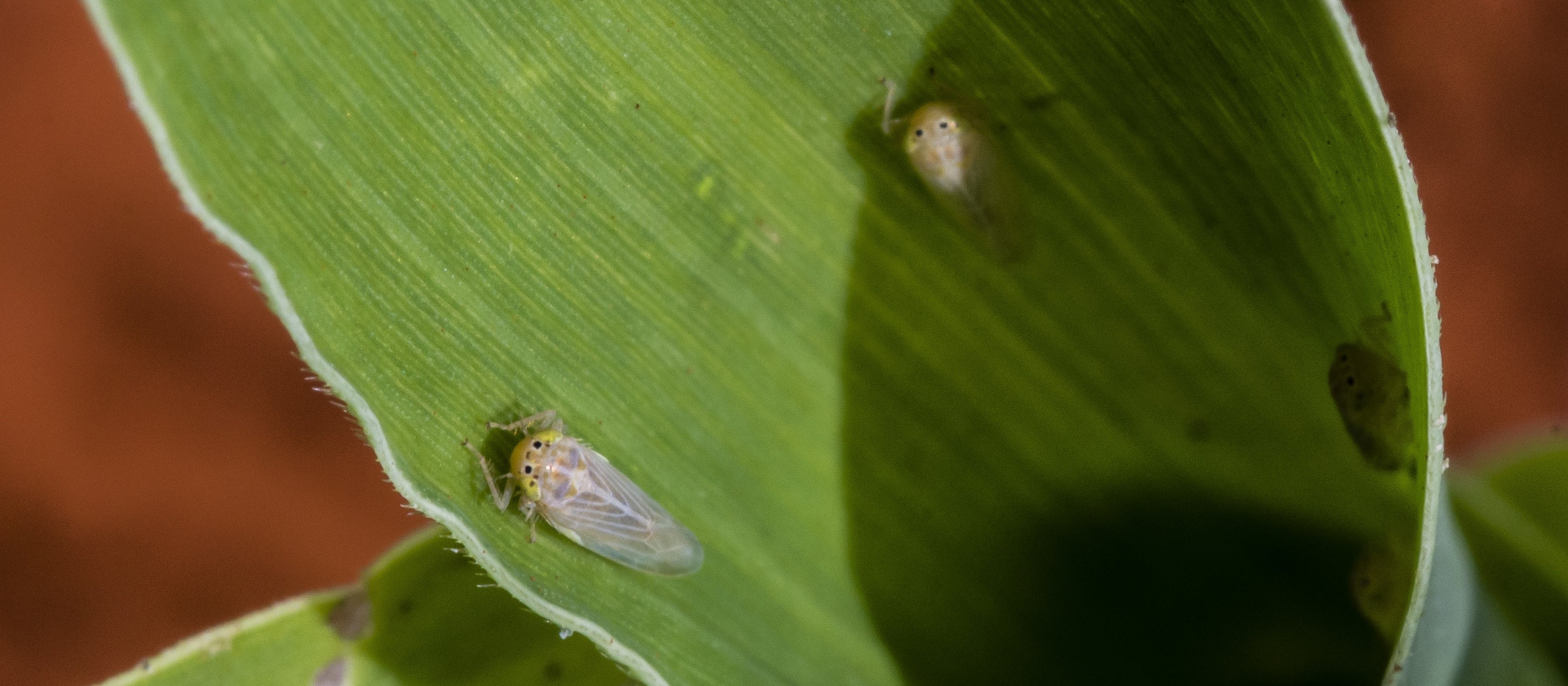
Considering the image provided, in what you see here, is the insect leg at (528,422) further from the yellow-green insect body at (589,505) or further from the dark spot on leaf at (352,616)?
the dark spot on leaf at (352,616)

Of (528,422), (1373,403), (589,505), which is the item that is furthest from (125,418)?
(1373,403)

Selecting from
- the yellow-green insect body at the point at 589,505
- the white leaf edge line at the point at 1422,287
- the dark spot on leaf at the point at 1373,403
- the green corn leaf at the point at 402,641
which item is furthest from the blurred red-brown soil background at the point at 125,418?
the white leaf edge line at the point at 1422,287

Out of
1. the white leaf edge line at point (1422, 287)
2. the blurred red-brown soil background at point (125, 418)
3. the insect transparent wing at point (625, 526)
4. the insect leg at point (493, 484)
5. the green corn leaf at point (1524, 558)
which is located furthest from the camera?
the blurred red-brown soil background at point (125, 418)

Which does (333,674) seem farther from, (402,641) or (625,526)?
(625,526)

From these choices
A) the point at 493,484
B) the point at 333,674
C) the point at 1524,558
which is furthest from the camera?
the point at 1524,558

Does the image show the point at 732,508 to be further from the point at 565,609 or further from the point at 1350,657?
the point at 1350,657

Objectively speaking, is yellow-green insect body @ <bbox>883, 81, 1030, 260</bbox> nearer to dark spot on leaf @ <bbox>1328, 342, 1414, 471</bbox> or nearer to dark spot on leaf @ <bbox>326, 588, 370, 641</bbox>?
dark spot on leaf @ <bbox>1328, 342, 1414, 471</bbox>

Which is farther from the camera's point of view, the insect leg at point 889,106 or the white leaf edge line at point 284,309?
the insect leg at point 889,106
